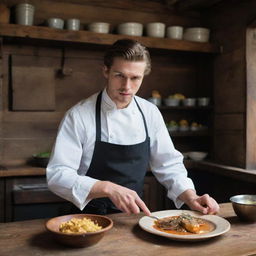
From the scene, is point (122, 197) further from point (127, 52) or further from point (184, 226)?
point (127, 52)

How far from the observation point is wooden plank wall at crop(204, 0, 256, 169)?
3535 mm

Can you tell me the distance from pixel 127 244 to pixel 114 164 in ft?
2.66

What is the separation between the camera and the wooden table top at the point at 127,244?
1351 mm

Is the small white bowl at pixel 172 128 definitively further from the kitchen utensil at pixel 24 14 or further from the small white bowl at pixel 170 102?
the kitchen utensil at pixel 24 14

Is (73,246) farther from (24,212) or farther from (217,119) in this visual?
(217,119)

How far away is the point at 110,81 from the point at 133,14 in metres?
2.21

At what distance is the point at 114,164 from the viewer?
7.24 ft

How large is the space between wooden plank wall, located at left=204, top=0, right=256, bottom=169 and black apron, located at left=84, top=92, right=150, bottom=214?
161cm

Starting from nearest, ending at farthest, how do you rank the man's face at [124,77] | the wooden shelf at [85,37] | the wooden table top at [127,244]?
the wooden table top at [127,244] < the man's face at [124,77] < the wooden shelf at [85,37]

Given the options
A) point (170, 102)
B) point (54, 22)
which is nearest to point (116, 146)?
point (54, 22)

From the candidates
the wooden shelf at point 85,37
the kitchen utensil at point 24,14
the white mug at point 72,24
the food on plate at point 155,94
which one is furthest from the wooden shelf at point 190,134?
the kitchen utensil at point 24,14

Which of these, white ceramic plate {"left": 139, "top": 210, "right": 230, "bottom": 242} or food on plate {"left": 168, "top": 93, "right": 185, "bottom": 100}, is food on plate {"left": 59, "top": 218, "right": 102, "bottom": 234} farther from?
food on plate {"left": 168, "top": 93, "right": 185, "bottom": 100}

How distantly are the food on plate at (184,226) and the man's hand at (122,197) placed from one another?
100mm

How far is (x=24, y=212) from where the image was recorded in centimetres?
329
